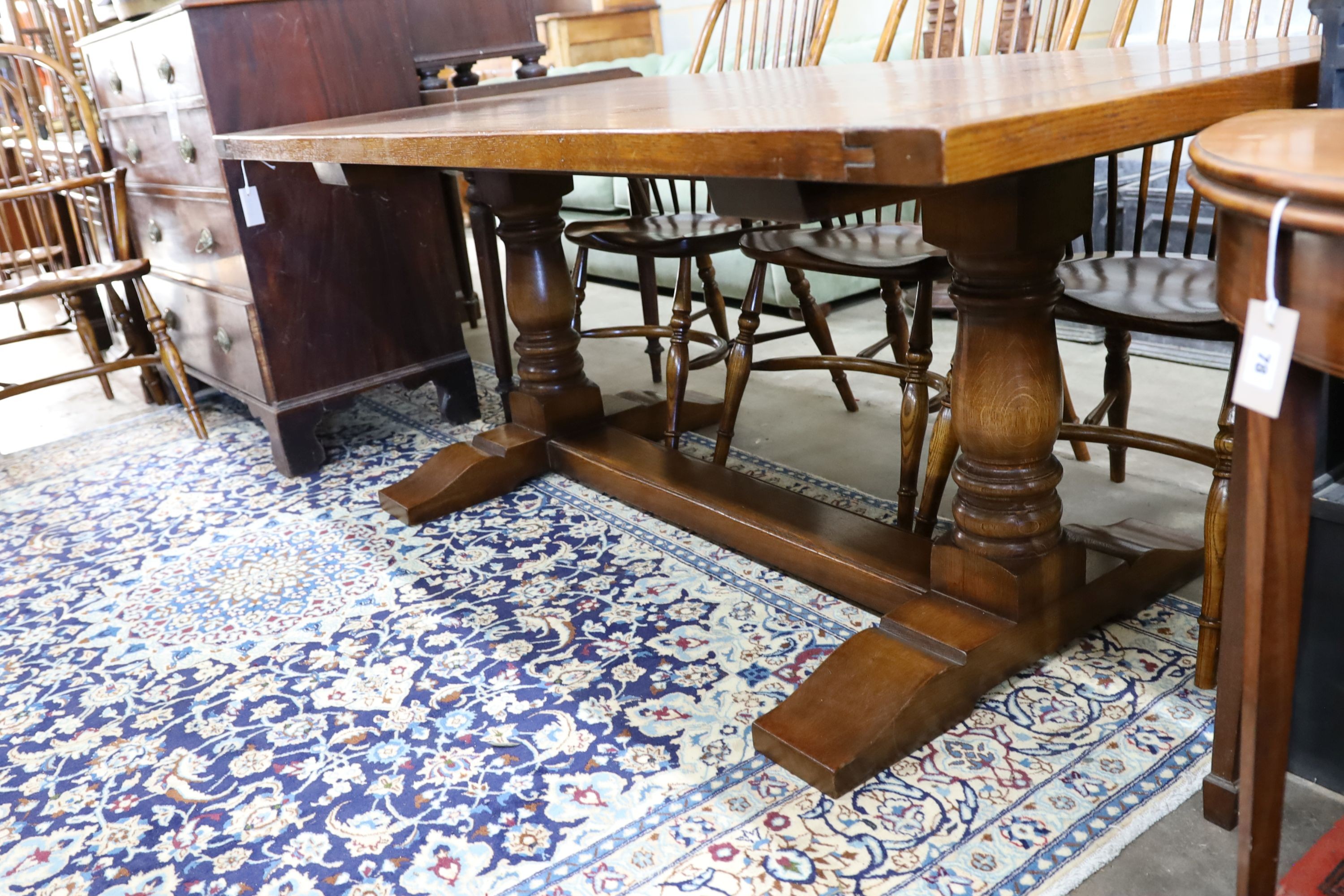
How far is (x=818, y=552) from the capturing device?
162 cm

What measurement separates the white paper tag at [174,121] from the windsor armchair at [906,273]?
4.47 ft

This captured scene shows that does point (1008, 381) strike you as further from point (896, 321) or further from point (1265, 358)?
point (896, 321)

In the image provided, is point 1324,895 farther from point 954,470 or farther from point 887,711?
point 954,470

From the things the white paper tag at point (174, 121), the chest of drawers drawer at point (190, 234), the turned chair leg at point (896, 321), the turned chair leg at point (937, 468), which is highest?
the white paper tag at point (174, 121)

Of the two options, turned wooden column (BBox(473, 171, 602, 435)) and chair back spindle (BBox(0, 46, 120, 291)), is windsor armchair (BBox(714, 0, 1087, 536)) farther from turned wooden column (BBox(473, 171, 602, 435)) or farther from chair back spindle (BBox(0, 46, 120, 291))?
chair back spindle (BBox(0, 46, 120, 291))

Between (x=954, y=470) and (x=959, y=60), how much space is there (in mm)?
711

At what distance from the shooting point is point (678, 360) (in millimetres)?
2195

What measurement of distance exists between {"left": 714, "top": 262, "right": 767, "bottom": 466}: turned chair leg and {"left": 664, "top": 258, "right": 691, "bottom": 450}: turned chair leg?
0.10m

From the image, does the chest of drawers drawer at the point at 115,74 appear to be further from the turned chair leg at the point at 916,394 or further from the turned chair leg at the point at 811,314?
the turned chair leg at the point at 916,394

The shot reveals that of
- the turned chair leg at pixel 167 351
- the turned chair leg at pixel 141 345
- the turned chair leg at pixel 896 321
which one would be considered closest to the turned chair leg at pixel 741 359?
the turned chair leg at pixel 896 321

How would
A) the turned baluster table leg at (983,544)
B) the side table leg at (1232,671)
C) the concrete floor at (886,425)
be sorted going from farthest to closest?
the turned baluster table leg at (983,544) → the concrete floor at (886,425) → the side table leg at (1232,671)

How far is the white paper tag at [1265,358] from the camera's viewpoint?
2.00 feet

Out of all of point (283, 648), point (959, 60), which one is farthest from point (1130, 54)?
point (283, 648)

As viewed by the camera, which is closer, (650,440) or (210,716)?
(210,716)
